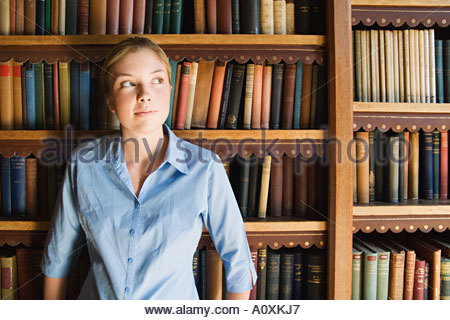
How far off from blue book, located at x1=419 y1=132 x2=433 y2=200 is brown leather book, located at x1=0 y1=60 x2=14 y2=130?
4.59 ft

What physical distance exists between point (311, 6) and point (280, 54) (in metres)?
0.21

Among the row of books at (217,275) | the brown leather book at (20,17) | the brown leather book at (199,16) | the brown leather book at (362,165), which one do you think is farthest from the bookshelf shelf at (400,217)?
the brown leather book at (20,17)

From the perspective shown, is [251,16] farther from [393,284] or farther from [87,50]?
[393,284]

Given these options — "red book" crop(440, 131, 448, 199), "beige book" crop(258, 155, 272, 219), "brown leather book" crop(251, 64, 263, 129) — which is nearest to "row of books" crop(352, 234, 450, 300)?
"red book" crop(440, 131, 448, 199)

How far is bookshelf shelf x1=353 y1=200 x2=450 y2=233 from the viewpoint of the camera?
1122 mm

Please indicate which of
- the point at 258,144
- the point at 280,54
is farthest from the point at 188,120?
the point at 280,54

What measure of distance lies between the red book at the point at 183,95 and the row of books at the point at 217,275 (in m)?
0.44

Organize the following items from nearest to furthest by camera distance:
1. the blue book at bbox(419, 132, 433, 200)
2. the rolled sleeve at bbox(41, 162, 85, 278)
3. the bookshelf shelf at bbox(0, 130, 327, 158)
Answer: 1. the rolled sleeve at bbox(41, 162, 85, 278)
2. the bookshelf shelf at bbox(0, 130, 327, 158)
3. the blue book at bbox(419, 132, 433, 200)

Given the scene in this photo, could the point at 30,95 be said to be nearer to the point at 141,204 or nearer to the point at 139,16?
the point at 139,16

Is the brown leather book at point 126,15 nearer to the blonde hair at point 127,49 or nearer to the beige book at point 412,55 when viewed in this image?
the blonde hair at point 127,49

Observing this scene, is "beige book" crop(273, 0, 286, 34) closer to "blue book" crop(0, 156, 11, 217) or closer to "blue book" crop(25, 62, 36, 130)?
"blue book" crop(25, 62, 36, 130)

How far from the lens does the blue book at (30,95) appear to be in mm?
1106

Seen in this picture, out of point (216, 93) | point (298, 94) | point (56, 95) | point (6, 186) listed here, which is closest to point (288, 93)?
point (298, 94)

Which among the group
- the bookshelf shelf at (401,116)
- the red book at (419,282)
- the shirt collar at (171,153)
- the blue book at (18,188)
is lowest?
the red book at (419,282)
